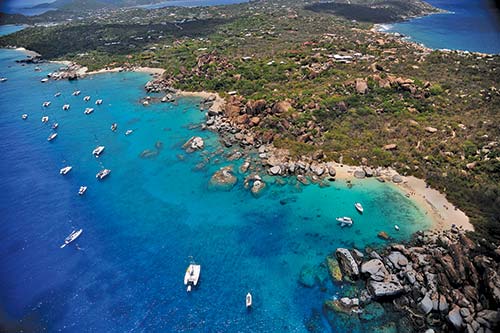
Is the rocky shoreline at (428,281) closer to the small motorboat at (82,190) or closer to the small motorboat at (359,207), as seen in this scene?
the small motorboat at (359,207)

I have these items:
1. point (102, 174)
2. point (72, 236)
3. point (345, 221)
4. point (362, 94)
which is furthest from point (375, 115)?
point (72, 236)

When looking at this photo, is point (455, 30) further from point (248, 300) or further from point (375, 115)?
point (248, 300)

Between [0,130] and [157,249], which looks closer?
[157,249]

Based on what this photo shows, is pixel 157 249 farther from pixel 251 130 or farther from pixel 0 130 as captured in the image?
pixel 0 130

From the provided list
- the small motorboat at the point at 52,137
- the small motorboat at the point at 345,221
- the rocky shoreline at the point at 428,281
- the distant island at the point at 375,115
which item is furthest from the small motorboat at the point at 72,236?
Answer: the small motorboat at the point at 345,221

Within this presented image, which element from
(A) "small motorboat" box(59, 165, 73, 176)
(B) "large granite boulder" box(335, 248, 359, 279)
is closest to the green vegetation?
(B) "large granite boulder" box(335, 248, 359, 279)

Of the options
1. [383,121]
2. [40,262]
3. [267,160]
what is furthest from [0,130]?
[383,121]
